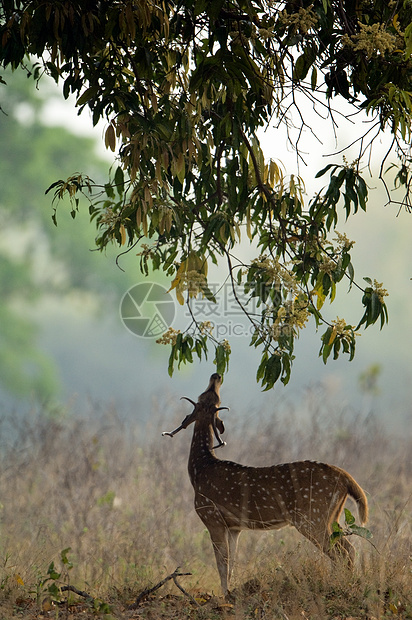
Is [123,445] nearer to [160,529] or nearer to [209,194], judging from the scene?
[160,529]

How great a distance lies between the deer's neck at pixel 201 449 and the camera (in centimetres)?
388

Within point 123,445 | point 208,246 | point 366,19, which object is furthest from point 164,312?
point 366,19

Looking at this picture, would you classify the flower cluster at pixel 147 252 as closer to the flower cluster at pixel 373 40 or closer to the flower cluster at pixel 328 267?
the flower cluster at pixel 328 267

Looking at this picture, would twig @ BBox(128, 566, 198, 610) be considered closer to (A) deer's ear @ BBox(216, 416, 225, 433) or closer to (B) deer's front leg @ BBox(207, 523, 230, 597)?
(B) deer's front leg @ BBox(207, 523, 230, 597)

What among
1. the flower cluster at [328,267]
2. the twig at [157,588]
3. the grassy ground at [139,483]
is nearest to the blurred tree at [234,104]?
the flower cluster at [328,267]

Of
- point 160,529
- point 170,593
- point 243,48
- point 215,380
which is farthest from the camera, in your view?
point 160,529

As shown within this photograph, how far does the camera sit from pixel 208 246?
13.3ft

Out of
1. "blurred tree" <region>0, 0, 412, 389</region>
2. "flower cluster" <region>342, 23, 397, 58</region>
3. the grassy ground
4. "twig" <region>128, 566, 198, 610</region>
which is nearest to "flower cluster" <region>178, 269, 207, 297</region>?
"blurred tree" <region>0, 0, 412, 389</region>

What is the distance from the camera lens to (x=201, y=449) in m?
3.91

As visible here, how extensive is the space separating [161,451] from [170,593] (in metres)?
4.83

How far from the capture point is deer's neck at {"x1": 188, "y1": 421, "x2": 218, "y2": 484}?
388cm

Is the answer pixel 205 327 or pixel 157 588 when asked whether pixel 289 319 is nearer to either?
pixel 205 327

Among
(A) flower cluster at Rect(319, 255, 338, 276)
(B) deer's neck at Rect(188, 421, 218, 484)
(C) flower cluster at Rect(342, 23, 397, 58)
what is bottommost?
(B) deer's neck at Rect(188, 421, 218, 484)

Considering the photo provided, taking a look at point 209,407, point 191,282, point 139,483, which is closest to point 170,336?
point 191,282
